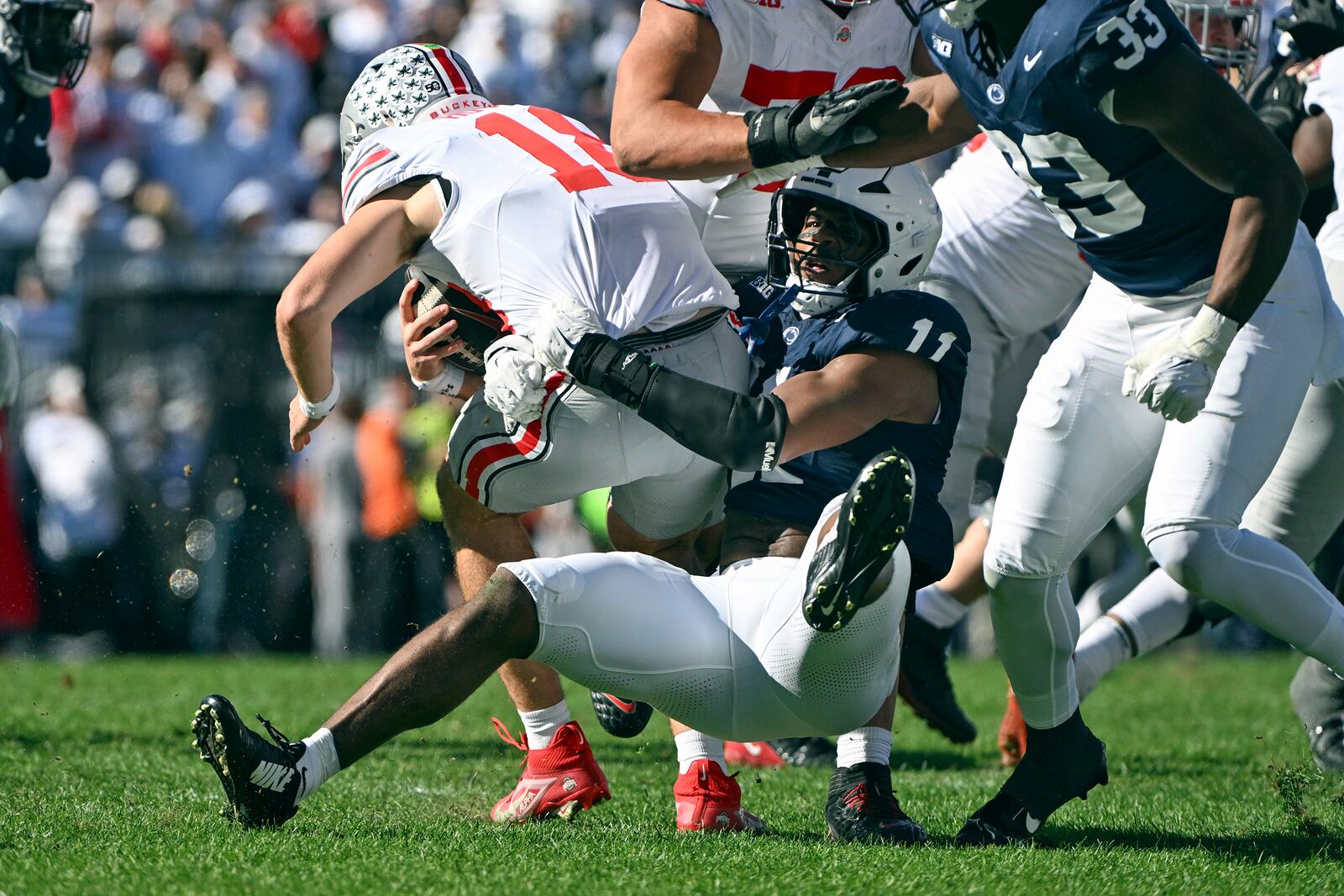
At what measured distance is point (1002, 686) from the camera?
23.7 ft

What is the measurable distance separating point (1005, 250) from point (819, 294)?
1494mm

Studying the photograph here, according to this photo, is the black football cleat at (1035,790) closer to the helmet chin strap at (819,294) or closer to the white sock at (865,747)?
the white sock at (865,747)

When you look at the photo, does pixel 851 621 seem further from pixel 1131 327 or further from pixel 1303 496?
pixel 1303 496

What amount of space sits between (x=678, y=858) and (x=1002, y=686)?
14.3 feet

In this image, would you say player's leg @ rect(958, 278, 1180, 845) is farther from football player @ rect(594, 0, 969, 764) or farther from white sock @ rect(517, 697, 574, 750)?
white sock @ rect(517, 697, 574, 750)

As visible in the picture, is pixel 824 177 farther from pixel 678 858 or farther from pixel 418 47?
pixel 678 858

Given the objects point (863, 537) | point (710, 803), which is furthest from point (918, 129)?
point (710, 803)

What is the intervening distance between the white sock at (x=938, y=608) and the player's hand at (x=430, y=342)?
74.6 inches

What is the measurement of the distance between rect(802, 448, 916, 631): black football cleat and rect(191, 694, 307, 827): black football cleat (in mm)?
1036

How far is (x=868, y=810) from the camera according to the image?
3.44m

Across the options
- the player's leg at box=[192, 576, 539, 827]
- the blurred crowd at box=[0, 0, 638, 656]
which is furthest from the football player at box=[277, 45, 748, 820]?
the blurred crowd at box=[0, 0, 638, 656]

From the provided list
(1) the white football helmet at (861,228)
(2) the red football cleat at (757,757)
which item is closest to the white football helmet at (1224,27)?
(1) the white football helmet at (861,228)

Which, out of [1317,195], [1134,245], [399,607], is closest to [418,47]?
[1134,245]

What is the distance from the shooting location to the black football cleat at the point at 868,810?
11.1 feet
